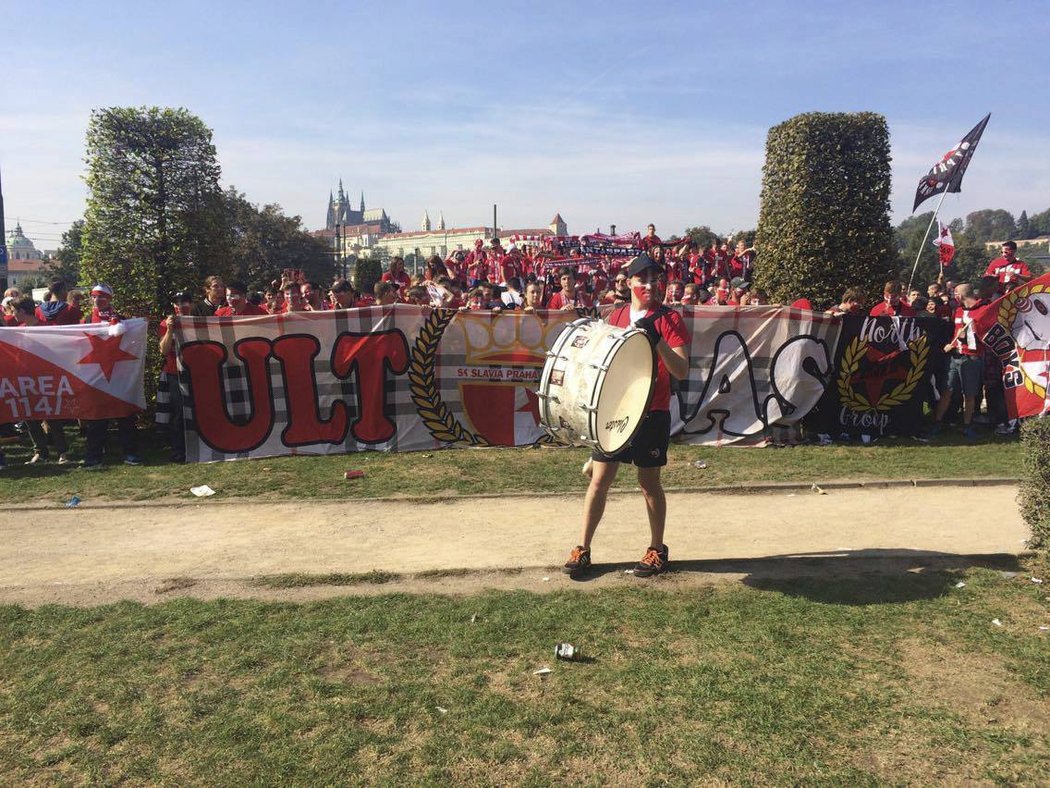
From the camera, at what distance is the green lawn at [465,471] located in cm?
778

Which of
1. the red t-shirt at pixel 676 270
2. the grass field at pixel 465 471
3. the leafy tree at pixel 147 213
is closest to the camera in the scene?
the grass field at pixel 465 471

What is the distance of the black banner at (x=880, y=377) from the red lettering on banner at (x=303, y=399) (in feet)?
21.7

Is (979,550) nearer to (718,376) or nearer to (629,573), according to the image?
(629,573)

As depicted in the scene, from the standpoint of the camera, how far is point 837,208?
12.2 metres

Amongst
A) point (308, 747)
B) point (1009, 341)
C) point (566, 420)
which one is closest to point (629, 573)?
point (566, 420)

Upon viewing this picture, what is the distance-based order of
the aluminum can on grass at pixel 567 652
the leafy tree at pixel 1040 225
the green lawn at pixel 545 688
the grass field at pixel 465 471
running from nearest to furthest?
the green lawn at pixel 545 688 < the aluminum can on grass at pixel 567 652 < the grass field at pixel 465 471 < the leafy tree at pixel 1040 225

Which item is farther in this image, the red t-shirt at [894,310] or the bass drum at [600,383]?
the red t-shirt at [894,310]

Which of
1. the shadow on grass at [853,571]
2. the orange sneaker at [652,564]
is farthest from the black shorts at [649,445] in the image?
the shadow on grass at [853,571]

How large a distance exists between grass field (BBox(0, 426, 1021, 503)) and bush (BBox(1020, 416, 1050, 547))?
9.55ft

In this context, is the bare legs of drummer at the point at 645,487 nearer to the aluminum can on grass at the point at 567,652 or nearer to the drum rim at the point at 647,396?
the drum rim at the point at 647,396

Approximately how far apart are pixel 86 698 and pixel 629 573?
3.38 metres

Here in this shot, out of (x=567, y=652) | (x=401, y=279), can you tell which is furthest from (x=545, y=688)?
(x=401, y=279)

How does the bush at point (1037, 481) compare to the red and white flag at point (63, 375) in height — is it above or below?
below

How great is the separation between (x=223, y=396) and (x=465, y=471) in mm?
3539
